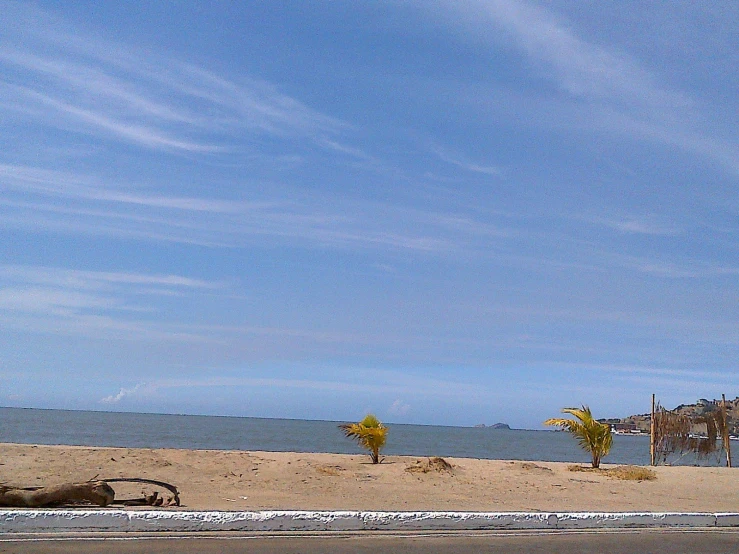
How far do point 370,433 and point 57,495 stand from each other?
12.0 metres

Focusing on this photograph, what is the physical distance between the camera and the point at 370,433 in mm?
22203

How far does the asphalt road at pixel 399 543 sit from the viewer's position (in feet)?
29.1

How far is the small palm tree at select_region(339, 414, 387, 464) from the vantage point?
2206cm

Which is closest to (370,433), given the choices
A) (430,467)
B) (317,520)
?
(430,467)

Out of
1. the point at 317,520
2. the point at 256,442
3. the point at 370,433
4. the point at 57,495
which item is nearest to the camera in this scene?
the point at 317,520

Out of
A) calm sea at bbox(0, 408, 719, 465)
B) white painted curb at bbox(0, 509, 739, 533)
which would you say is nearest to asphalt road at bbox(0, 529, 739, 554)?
white painted curb at bbox(0, 509, 739, 533)

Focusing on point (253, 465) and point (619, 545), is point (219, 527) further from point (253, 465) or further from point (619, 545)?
point (253, 465)

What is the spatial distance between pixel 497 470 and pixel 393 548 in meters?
12.2

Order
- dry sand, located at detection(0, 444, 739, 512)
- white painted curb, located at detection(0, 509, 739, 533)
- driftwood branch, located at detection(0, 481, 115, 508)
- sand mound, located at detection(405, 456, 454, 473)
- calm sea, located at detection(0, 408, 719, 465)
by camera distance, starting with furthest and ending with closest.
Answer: calm sea, located at detection(0, 408, 719, 465)
sand mound, located at detection(405, 456, 454, 473)
dry sand, located at detection(0, 444, 739, 512)
driftwood branch, located at detection(0, 481, 115, 508)
white painted curb, located at detection(0, 509, 739, 533)

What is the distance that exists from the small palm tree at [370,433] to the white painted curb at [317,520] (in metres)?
10.1

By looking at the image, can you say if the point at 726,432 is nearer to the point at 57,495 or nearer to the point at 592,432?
the point at 592,432

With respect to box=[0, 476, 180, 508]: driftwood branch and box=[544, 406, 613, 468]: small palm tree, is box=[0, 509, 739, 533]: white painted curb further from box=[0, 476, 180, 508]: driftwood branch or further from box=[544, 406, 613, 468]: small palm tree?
box=[544, 406, 613, 468]: small palm tree

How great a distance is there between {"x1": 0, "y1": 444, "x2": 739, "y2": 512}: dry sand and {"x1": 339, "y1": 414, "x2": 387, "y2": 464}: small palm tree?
0.60 m

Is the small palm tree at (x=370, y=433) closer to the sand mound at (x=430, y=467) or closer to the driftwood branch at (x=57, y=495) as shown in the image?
the sand mound at (x=430, y=467)
